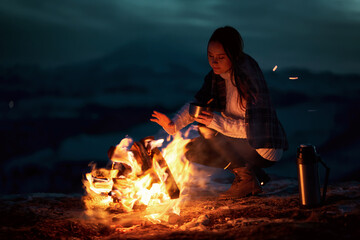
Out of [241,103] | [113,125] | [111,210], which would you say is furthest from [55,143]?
[241,103]

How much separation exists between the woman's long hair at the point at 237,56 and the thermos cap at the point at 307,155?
2.03 feet

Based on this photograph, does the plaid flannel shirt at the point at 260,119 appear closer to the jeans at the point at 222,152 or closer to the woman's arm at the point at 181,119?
the jeans at the point at 222,152

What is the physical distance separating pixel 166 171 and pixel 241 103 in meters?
0.98

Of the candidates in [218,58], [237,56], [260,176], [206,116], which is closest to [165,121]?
[206,116]

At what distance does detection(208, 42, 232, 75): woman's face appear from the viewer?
306cm

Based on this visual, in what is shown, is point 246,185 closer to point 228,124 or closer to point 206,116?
point 228,124

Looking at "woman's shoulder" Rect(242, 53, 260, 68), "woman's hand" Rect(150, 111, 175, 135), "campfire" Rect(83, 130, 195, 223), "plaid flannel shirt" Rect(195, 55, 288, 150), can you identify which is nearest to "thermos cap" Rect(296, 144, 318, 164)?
"plaid flannel shirt" Rect(195, 55, 288, 150)

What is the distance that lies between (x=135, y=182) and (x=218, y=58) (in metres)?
1.41

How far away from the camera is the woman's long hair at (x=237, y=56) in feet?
9.95

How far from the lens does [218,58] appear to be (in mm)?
3121

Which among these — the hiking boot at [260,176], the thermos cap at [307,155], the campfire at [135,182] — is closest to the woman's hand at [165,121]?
the campfire at [135,182]

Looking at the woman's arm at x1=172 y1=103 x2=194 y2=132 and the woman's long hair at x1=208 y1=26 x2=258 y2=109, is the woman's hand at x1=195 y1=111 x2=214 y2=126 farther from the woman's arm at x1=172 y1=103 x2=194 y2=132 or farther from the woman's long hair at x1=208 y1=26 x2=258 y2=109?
the woman's arm at x1=172 y1=103 x2=194 y2=132

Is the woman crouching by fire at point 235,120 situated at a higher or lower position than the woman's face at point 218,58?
lower

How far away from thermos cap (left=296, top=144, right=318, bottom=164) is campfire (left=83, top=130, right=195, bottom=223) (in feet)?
3.98
